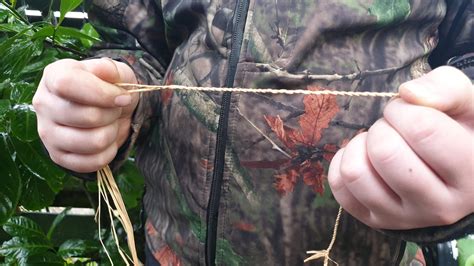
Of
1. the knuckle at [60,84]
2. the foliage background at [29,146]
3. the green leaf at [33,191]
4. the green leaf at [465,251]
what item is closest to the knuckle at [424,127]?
the green leaf at [465,251]

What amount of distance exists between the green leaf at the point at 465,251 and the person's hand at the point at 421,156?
10 centimetres

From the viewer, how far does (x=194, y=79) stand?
20.5 inches

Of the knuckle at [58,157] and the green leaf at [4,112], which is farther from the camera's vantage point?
the green leaf at [4,112]

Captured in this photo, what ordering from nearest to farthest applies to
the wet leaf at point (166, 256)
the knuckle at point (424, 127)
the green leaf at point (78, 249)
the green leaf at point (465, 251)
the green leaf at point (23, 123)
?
1. the knuckle at point (424, 127)
2. the green leaf at point (465, 251)
3. the wet leaf at point (166, 256)
4. the green leaf at point (23, 123)
5. the green leaf at point (78, 249)

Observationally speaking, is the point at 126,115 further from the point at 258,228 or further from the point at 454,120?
the point at 454,120

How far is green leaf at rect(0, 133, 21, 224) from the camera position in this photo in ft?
2.53

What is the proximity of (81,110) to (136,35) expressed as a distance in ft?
0.68

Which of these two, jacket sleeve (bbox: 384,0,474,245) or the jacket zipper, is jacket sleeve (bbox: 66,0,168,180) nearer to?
the jacket zipper

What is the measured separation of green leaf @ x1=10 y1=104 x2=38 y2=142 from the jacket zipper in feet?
1.03

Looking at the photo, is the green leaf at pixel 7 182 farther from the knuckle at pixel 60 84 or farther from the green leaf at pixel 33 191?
the knuckle at pixel 60 84

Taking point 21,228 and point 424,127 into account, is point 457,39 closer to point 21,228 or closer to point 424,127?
point 424,127

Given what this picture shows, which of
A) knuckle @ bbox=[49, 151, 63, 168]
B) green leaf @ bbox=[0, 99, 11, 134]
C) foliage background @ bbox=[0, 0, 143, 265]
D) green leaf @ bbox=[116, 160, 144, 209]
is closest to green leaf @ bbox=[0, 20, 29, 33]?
foliage background @ bbox=[0, 0, 143, 265]

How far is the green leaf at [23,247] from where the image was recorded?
2.79 feet

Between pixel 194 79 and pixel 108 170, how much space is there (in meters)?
0.12
